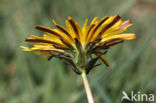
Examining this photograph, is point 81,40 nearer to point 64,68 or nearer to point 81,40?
point 81,40

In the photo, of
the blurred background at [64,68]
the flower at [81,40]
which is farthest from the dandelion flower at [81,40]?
the blurred background at [64,68]

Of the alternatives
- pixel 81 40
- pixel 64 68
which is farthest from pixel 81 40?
pixel 64 68

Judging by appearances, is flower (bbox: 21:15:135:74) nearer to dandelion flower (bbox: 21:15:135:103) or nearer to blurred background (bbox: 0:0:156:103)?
dandelion flower (bbox: 21:15:135:103)

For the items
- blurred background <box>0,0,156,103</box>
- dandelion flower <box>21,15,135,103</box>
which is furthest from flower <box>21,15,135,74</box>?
blurred background <box>0,0,156,103</box>

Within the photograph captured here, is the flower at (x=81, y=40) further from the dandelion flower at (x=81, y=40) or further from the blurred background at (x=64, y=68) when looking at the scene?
the blurred background at (x=64, y=68)

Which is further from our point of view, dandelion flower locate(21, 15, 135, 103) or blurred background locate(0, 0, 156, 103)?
blurred background locate(0, 0, 156, 103)
